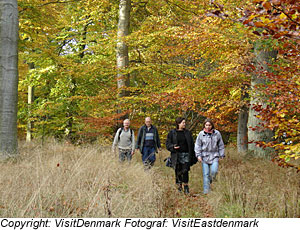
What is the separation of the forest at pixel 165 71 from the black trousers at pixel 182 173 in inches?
69.4

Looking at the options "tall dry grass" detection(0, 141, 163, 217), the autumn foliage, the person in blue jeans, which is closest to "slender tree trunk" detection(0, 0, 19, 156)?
"tall dry grass" detection(0, 141, 163, 217)

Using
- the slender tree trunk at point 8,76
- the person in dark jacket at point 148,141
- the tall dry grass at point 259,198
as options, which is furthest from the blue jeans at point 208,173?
the slender tree trunk at point 8,76

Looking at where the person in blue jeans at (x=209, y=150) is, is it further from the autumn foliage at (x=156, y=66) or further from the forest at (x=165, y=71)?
the autumn foliage at (x=156, y=66)

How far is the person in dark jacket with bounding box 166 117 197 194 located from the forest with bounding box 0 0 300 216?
1.46m

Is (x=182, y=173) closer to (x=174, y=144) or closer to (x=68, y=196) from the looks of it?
(x=174, y=144)

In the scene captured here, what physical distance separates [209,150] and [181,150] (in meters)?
0.70

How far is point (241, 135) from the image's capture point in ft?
48.0

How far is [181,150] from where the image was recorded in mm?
7453

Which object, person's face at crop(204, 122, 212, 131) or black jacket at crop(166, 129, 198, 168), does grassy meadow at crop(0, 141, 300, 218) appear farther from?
person's face at crop(204, 122, 212, 131)

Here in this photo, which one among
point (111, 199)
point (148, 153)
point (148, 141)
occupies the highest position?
point (148, 141)

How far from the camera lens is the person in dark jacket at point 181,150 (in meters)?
7.38

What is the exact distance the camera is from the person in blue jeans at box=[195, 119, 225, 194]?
278 inches

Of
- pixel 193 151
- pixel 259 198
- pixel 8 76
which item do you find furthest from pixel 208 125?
pixel 8 76

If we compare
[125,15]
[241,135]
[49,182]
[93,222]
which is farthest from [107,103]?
[93,222]
